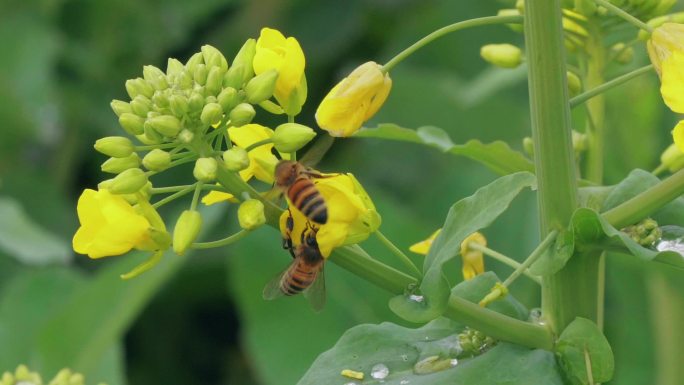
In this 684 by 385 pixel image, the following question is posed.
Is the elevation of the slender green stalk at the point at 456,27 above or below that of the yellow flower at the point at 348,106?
above

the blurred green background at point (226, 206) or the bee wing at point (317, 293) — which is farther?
the blurred green background at point (226, 206)

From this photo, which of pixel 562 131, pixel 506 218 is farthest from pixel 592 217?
pixel 506 218

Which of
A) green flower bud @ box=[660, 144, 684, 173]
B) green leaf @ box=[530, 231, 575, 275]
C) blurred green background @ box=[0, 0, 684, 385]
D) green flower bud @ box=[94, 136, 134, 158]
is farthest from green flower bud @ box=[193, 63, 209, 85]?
blurred green background @ box=[0, 0, 684, 385]

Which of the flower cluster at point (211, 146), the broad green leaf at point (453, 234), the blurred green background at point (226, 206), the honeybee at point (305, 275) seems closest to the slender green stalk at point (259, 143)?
the flower cluster at point (211, 146)

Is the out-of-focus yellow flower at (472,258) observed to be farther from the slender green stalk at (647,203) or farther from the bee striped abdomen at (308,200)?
the bee striped abdomen at (308,200)

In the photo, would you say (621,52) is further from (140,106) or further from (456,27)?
(140,106)

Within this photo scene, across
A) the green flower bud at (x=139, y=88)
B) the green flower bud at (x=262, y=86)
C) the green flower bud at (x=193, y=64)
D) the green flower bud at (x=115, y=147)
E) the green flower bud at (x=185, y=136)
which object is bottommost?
the green flower bud at (x=115, y=147)

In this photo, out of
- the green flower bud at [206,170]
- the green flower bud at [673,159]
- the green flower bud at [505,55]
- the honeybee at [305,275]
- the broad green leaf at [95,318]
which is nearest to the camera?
the green flower bud at [206,170]

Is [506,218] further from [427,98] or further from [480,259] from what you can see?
[480,259]
